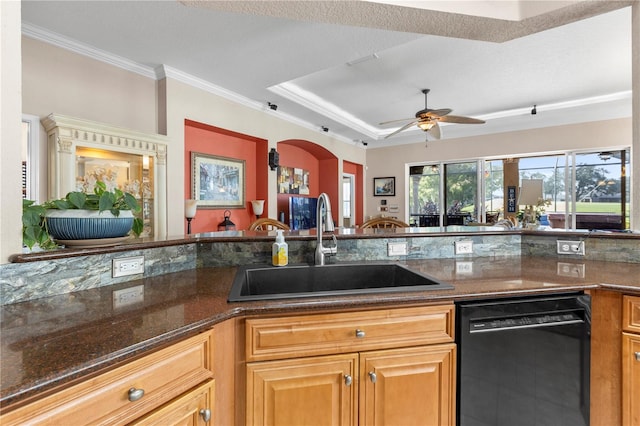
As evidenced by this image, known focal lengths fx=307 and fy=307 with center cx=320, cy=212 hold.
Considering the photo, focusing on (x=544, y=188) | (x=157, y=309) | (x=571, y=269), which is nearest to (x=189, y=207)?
(x=157, y=309)

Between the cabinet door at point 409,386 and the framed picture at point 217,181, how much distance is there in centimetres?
331

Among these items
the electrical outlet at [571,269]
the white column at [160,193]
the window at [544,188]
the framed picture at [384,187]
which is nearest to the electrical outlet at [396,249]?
the electrical outlet at [571,269]

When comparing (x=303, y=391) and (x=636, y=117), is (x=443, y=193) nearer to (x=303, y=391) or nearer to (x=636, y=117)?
(x=636, y=117)

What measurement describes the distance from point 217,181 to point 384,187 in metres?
4.07

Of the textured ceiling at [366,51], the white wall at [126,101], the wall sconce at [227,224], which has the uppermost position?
the textured ceiling at [366,51]

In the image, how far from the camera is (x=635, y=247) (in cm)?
172

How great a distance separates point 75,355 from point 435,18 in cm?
214

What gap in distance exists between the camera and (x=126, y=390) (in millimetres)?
730

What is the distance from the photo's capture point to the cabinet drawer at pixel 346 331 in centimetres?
103

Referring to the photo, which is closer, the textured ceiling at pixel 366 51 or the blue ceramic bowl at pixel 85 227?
the blue ceramic bowl at pixel 85 227

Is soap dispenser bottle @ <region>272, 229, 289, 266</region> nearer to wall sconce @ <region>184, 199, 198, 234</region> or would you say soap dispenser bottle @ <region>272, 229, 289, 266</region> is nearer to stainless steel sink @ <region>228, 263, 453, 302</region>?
stainless steel sink @ <region>228, 263, 453, 302</region>

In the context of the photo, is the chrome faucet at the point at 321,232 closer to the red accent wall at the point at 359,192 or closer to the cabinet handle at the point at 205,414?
the cabinet handle at the point at 205,414

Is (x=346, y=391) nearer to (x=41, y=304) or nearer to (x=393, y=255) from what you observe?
(x=393, y=255)

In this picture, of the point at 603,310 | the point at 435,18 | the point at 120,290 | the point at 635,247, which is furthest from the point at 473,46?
the point at 120,290
